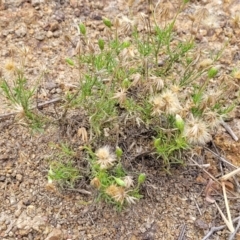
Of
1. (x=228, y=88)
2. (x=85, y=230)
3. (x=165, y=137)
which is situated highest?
(x=228, y=88)

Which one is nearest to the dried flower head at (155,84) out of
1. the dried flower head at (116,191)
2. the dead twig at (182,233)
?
the dried flower head at (116,191)

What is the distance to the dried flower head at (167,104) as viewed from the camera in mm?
1992

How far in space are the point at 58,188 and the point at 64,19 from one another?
120 centimetres

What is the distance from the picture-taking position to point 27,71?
2.73 metres

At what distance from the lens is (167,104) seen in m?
2.00

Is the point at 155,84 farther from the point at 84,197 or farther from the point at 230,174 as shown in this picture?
the point at 84,197

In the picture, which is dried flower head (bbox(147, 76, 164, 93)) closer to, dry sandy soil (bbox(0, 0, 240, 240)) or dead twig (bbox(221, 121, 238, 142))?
dry sandy soil (bbox(0, 0, 240, 240))

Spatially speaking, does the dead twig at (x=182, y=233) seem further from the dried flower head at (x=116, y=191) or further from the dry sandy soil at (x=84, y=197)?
the dried flower head at (x=116, y=191)

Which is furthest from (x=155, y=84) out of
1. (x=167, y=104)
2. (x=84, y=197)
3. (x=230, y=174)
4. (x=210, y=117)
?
(x=84, y=197)

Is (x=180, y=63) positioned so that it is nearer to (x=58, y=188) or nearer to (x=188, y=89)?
(x=188, y=89)

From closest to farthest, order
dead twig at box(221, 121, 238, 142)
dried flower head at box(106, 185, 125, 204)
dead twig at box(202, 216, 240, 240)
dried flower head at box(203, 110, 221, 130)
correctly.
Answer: dried flower head at box(106, 185, 125, 204), dried flower head at box(203, 110, 221, 130), dead twig at box(202, 216, 240, 240), dead twig at box(221, 121, 238, 142)

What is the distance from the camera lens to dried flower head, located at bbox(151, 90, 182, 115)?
6.54 ft

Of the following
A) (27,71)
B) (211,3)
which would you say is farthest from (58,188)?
(211,3)

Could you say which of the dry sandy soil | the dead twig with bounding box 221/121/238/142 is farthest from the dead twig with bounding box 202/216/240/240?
the dead twig with bounding box 221/121/238/142
